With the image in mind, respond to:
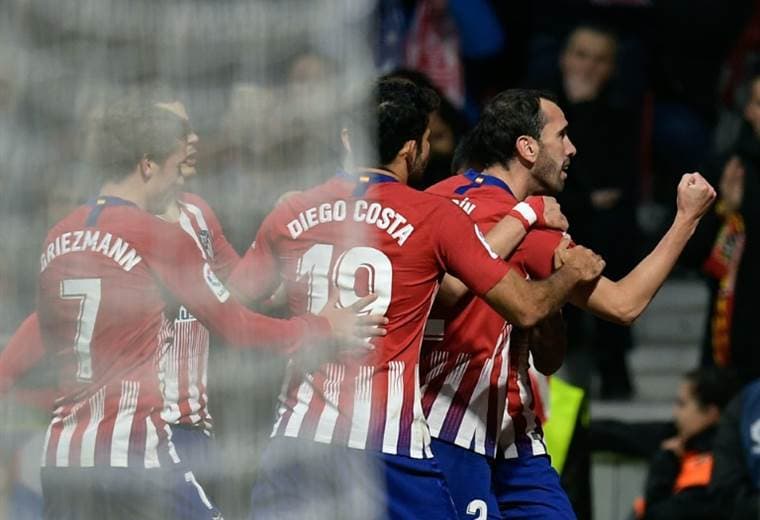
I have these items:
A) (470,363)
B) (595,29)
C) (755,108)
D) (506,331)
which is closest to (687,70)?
(595,29)

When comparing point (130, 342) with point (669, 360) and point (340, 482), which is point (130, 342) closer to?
point (340, 482)

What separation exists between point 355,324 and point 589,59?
4.19m

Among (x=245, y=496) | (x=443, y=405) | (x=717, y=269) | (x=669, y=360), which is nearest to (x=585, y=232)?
(x=717, y=269)

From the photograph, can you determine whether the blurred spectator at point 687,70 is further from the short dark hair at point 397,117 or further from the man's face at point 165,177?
the man's face at point 165,177

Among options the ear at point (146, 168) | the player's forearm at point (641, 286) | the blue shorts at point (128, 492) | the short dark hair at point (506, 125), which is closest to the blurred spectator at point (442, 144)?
the short dark hair at point (506, 125)

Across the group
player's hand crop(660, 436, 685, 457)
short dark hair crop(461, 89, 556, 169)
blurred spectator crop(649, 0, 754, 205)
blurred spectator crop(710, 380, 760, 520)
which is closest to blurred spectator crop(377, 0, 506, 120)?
blurred spectator crop(649, 0, 754, 205)

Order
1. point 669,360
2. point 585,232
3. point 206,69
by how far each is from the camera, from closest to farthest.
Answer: point 206,69 → point 585,232 → point 669,360

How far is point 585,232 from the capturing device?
905cm

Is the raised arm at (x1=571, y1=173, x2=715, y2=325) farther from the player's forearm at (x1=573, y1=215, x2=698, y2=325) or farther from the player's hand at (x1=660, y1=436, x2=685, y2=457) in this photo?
the player's hand at (x1=660, y1=436, x2=685, y2=457)

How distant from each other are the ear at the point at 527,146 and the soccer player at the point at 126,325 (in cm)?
84

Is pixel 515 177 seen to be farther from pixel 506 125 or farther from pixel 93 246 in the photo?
pixel 93 246

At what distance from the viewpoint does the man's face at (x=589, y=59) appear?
9.53 metres

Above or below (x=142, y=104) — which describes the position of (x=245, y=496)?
below

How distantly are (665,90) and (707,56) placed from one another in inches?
16.7
